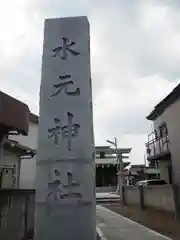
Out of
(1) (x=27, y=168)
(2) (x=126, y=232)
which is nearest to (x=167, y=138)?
(1) (x=27, y=168)

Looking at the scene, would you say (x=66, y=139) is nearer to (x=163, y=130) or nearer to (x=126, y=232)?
(x=126, y=232)

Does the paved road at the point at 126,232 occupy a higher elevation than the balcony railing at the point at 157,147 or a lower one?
lower

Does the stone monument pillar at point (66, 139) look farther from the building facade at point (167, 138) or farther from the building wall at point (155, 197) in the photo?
the building facade at point (167, 138)

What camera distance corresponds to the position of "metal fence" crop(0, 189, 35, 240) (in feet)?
24.3

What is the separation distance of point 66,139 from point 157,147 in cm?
2173

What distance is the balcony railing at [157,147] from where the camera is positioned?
24.6 metres

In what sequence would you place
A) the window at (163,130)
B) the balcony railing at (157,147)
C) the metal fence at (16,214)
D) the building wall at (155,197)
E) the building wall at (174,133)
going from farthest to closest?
the window at (163,130), the balcony railing at (157,147), the building wall at (174,133), the building wall at (155,197), the metal fence at (16,214)

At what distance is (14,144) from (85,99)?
7.15 meters

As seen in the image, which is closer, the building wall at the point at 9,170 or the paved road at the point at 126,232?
the paved road at the point at 126,232

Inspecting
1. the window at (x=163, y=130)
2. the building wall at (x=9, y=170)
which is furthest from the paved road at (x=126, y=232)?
the window at (x=163, y=130)

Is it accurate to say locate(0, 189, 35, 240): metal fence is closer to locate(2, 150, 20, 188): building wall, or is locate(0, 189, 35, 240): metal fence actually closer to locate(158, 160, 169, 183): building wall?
locate(2, 150, 20, 188): building wall

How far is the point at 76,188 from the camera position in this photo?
5.67 metres

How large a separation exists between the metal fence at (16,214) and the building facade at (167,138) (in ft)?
47.3

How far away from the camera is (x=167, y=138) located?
2431 cm
